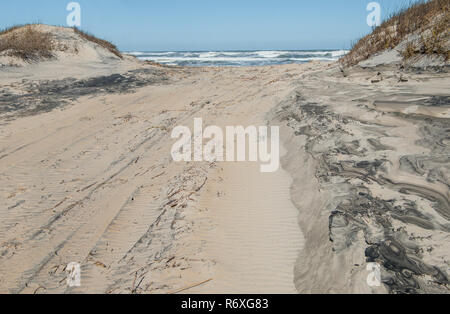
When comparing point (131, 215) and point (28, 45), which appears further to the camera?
point (28, 45)

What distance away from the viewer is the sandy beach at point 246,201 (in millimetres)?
Result: 2443

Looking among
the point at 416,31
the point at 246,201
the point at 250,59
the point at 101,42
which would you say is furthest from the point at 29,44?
the point at 250,59

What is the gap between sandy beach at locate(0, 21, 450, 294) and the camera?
96.2 inches

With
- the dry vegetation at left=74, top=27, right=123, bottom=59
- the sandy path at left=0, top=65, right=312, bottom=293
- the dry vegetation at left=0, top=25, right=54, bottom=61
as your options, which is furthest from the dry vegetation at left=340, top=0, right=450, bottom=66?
the dry vegetation at left=74, top=27, right=123, bottom=59

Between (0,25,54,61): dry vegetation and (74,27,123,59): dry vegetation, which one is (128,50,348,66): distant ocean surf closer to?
(74,27,123,59): dry vegetation

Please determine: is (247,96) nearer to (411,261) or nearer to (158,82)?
(158,82)

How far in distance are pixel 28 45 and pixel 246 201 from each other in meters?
12.3

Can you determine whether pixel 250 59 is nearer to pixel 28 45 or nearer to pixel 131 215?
pixel 28 45

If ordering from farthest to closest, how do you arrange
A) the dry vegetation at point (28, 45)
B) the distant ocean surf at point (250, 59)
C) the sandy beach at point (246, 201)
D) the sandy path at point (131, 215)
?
the distant ocean surf at point (250, 59) < the dry vegetation at point (28, 45) < the sandy path at point (131, 215) < the sandy beach at point (246, 201)

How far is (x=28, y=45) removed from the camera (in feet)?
38.4

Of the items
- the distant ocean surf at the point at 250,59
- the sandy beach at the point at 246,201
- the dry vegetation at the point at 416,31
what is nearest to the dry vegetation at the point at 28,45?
the sandy beach at the point at 246,201

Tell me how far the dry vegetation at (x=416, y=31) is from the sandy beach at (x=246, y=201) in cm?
62

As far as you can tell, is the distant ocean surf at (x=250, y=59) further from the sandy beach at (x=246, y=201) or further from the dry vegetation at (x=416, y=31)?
the sandy beach at (x=246, y=201)

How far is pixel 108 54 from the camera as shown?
15625 millimetres
